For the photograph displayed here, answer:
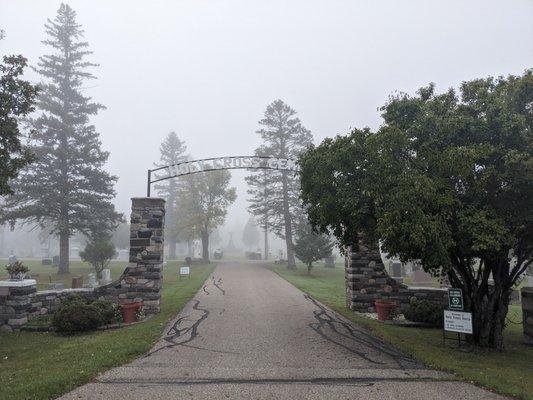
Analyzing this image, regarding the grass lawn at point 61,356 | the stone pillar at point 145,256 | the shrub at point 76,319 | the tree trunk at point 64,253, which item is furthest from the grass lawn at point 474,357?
the tree trunk at point 64,253

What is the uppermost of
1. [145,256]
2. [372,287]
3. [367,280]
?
[145,256]

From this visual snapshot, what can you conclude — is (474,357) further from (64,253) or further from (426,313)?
(64,253)

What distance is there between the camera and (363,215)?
11.0 metres

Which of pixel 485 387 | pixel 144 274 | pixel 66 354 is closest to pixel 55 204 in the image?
pixel 144 274

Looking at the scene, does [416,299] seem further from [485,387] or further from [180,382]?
[180,382]

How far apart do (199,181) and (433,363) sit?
128ft

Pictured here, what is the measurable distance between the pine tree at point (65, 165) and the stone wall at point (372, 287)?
21856 millimetres

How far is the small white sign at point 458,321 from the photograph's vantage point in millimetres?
10836

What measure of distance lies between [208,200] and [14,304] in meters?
33.1

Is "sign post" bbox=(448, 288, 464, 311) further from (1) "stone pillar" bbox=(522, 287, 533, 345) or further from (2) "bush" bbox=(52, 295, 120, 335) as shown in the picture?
(2) "bush" bbox=(52, 295, 120, 335)

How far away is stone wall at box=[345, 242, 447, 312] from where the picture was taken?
1656cm

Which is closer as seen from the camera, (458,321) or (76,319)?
(458,321)

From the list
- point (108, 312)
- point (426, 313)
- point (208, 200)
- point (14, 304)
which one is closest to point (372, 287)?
point (426, 313)

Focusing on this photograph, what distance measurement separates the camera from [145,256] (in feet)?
50.4
